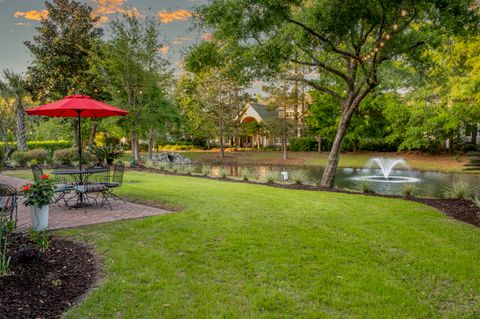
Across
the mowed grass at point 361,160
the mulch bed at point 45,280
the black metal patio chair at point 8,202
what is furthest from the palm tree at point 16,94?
the mulch bed at point 45,280

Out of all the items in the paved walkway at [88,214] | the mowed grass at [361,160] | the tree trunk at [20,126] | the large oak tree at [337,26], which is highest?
the large oak tree at [337,26]

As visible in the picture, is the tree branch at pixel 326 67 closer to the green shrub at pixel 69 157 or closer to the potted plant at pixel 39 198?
the potted plant at pixel 39 198

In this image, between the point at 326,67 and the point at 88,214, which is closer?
the point at 88,214

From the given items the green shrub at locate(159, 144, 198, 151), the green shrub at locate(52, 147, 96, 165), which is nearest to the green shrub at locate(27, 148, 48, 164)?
the green shrub at locate(52, 147, 96, 165)

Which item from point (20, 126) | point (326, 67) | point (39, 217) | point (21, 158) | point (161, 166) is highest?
point (326, 67)

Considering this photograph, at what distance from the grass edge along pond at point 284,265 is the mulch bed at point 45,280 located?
21cm

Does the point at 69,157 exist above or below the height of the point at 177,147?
below

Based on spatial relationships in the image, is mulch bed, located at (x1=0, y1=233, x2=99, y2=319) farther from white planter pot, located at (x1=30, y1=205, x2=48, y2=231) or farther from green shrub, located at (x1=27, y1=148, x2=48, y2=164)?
green shrub, located at (x1=27, y1=148, x2=48, y2=164)

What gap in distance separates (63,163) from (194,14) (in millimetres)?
12906

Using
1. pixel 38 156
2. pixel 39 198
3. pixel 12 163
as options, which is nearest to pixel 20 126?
pixel 38 156

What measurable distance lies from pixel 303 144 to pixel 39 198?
3592cm

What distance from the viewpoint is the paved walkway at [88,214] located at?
22.8ft

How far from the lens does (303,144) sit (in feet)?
132

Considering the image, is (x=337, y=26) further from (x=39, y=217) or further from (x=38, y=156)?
(x=38, y=156)
